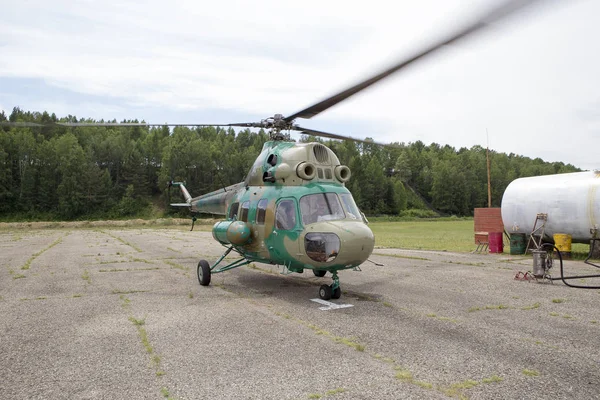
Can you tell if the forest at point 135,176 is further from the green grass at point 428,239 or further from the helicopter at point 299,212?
the helicopter at point 299,212

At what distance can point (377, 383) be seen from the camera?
5.25 meters

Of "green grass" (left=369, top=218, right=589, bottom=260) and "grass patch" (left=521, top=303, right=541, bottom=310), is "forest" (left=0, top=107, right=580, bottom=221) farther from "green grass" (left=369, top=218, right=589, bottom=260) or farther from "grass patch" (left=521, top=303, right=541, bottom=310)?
"grass patch" (left=521, top=303, right=541, bottom=310)

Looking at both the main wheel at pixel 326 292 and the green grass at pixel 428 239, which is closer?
the main wheel at pixel 326 292

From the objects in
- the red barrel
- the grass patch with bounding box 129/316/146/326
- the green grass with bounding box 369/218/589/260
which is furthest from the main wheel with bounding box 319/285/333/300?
the green grass with bounding box 369/218/589/260

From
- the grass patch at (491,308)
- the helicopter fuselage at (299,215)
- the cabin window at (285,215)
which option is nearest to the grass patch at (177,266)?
the helicopter fuselage at (299,215)

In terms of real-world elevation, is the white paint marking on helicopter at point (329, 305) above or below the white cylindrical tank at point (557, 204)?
below

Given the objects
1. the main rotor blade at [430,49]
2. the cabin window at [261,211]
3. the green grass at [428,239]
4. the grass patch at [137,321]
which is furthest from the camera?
the green grass at [428,239]

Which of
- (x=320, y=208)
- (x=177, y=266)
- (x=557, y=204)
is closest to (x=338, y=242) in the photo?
(x=320, y=208)

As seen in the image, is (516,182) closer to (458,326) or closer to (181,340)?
(458,326)

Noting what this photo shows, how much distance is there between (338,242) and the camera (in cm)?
898

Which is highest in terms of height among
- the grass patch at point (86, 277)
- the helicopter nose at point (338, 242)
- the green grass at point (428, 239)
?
the helicopter nose at point (338, 242)

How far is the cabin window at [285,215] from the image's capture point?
32.5 feet

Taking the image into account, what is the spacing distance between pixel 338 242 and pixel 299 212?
133cm

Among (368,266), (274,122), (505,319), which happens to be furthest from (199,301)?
(368,266)
